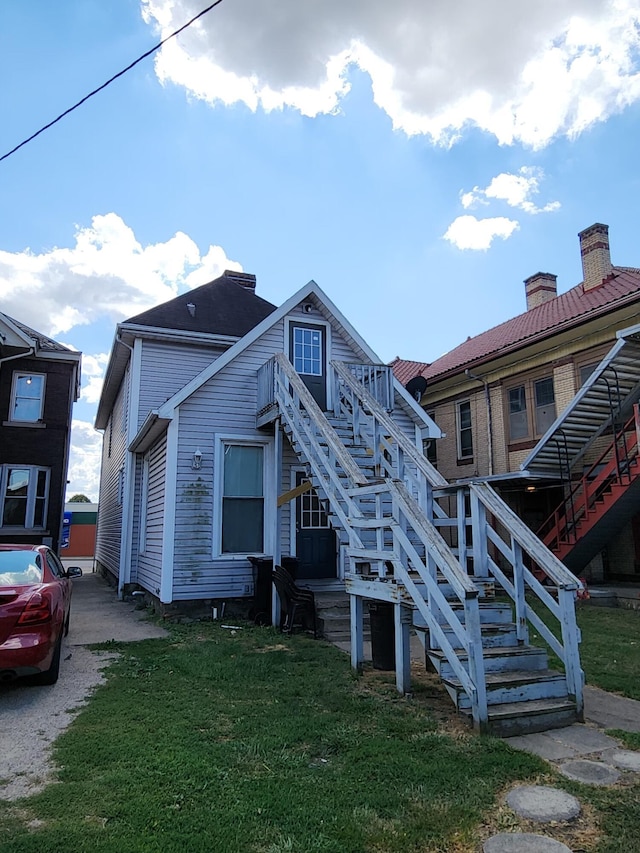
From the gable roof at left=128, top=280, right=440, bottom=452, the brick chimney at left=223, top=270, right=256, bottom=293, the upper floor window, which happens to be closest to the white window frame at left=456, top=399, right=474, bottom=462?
the upper floor window

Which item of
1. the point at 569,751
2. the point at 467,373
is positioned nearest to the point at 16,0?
the point at 569,751

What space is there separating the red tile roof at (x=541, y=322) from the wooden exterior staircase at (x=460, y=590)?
26.8ft

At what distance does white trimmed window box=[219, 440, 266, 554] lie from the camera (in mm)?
10398

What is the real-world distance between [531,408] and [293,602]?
9906mm

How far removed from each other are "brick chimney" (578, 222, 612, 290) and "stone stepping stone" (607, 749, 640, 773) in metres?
→ 15.1

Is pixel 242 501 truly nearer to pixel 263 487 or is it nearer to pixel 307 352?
pixel 263 487

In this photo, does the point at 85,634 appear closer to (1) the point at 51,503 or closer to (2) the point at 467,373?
(1) the point at 51,503

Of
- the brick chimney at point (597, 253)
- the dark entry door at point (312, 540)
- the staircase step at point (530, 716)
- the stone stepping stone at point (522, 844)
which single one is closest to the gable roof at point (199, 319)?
the dark entry door at point (312, 540)

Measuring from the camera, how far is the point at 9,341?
15742mm

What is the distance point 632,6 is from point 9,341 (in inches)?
604

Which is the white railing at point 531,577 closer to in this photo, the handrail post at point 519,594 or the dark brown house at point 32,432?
the handrail post at point 519,594

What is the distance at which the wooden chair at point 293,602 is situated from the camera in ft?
27.6

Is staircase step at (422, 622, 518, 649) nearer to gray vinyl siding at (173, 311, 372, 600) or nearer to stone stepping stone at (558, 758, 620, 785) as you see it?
stone stepping stone at (558, 758, 620, 785)

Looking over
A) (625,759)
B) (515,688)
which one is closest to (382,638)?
(515,688)
